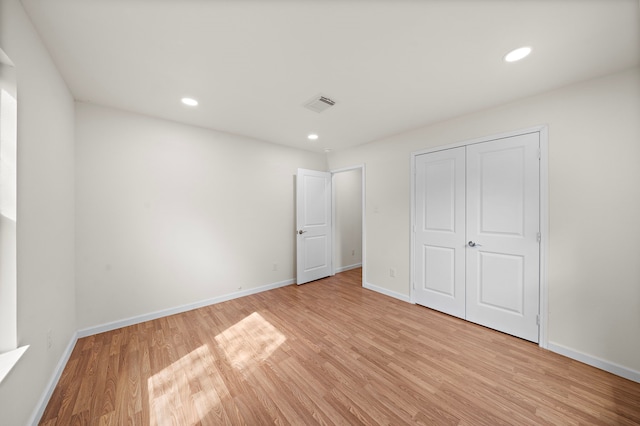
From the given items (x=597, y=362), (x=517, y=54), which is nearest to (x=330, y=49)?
(x=517, y=54)

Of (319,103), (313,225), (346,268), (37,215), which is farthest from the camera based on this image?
(346,268)

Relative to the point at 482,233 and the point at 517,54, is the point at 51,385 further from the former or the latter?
the point at 517,54

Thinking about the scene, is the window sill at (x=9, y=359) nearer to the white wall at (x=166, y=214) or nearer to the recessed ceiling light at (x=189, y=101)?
the white wall at (x=166, y=214)

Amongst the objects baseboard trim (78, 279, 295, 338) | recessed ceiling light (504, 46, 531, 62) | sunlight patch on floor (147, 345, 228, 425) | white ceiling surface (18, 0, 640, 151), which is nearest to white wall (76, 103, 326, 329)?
baseboard trim (78, 279, 295, 338)

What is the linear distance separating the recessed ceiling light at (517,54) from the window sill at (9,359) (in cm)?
361

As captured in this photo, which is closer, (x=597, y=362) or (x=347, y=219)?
(x=597, y=362)

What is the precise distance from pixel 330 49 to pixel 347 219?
12.6 feet

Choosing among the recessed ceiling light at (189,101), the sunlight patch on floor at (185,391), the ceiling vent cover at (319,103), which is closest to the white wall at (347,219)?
the ceiling vent cover at (319,103)

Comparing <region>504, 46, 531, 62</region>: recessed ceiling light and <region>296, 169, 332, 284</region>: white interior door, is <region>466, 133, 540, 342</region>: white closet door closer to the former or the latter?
<region>504, 46, 531, 62</region>: recessed ceiling light

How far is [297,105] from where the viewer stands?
2.52 meters

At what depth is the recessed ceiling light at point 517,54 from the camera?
1645 millimetres

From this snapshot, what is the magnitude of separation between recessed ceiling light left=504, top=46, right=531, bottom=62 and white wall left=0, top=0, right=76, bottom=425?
3.15 m

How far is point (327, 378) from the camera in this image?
1792 mm

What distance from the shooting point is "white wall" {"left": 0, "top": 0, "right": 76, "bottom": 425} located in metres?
1.27
